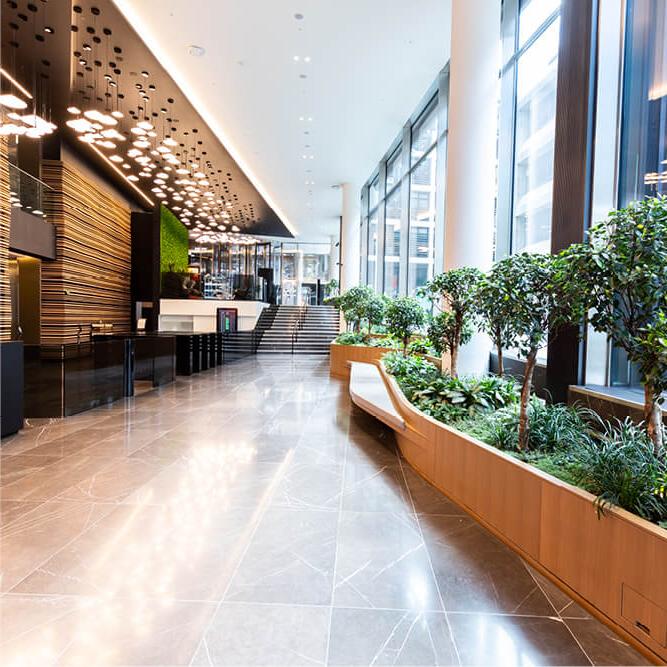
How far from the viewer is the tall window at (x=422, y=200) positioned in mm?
9859

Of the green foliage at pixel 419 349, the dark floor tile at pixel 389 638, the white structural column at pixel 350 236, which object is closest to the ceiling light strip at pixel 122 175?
the white structural column at pixel 350 236

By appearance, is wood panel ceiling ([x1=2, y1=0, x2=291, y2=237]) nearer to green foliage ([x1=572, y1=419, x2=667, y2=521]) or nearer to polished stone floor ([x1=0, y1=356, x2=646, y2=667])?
polished stone floor ([x1=0, y1=356, x2=646, y2=667])

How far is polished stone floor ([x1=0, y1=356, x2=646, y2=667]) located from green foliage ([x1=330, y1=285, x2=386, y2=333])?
6.48 m

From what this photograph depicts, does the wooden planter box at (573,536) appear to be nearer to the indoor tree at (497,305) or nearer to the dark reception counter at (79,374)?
the indoor tree at (497,305)

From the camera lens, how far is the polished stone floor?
72.0 inches

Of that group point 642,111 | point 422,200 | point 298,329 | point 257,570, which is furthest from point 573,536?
point 298,329

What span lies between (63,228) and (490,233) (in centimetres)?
1019

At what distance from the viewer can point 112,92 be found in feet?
28.7

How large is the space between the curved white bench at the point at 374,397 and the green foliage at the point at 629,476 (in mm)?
2149

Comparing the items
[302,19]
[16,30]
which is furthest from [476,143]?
[16,30]

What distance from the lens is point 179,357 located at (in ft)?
34.2

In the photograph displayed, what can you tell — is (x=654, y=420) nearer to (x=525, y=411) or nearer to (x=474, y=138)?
(x=525, y=411)

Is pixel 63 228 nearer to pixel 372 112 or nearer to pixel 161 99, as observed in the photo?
pixel 161 99

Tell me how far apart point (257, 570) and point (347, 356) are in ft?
27.6
